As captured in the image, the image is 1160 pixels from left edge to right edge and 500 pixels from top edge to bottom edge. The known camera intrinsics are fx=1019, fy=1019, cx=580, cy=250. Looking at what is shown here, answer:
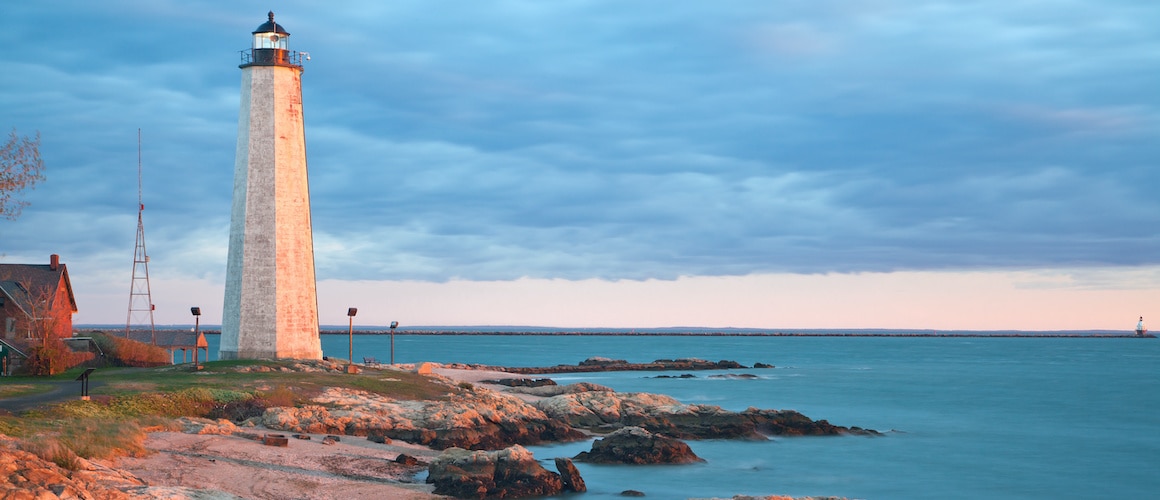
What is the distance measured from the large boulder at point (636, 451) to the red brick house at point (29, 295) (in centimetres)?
2897

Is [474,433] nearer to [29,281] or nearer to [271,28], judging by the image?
[271,28]

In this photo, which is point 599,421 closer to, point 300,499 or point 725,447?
point 725,447

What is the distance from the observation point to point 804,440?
3353 centimetres

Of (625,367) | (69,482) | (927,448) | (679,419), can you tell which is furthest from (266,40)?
(625,367)

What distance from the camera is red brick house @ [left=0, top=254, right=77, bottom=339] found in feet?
151

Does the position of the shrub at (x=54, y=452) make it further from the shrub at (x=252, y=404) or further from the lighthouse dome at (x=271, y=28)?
the lighthouse dome at (x=271, y=28)

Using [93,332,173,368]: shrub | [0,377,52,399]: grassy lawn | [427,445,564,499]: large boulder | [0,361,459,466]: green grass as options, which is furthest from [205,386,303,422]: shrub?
[93,332,173,368]: shrub

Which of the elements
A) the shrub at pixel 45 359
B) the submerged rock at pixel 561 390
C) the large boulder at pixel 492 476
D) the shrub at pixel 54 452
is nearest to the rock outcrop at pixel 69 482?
the shrub at pixel 54 452

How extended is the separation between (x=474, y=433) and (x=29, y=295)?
90.6 ft

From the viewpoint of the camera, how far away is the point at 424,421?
27.9 metres

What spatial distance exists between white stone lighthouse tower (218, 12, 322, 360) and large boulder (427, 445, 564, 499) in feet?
52.6

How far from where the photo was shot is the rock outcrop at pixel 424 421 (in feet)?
85.0

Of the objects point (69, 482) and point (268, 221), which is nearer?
point (69, 482)

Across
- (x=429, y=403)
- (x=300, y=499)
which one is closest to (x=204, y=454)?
(x=300, y=499)
